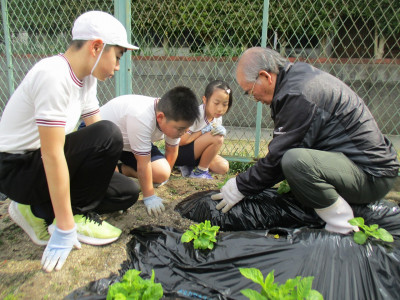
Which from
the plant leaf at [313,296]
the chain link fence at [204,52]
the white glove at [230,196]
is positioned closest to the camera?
the plant leaf at [313,296]

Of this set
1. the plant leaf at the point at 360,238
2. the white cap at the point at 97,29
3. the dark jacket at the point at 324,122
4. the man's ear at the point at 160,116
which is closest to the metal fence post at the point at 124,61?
the man's ear at the point at 160,116

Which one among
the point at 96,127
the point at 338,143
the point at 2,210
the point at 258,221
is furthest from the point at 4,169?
the point at 338,143

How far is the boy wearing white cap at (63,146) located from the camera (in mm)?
1439

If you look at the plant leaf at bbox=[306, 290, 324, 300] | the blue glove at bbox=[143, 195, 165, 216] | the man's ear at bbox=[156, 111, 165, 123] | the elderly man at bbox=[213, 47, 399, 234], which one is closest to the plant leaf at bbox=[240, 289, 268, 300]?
the plant leaf at bbox=[306, 290, 324, 300]

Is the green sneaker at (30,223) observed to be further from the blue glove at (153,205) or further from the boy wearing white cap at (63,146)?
the blue glove at (153,205)

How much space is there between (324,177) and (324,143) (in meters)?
0.19

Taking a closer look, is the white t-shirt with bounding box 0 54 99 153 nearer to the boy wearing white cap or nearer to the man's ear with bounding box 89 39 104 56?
the boy wearing white cap

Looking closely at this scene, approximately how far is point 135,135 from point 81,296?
102cm

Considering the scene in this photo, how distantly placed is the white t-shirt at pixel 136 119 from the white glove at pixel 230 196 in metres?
0.56

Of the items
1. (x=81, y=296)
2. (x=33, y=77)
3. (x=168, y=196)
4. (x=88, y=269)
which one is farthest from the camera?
(x=168, y=196)

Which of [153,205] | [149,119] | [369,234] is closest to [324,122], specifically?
[369,234]

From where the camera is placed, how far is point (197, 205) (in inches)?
84.1

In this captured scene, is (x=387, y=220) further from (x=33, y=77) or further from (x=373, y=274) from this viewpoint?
(x=33, y=77)

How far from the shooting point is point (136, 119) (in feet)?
6.93
